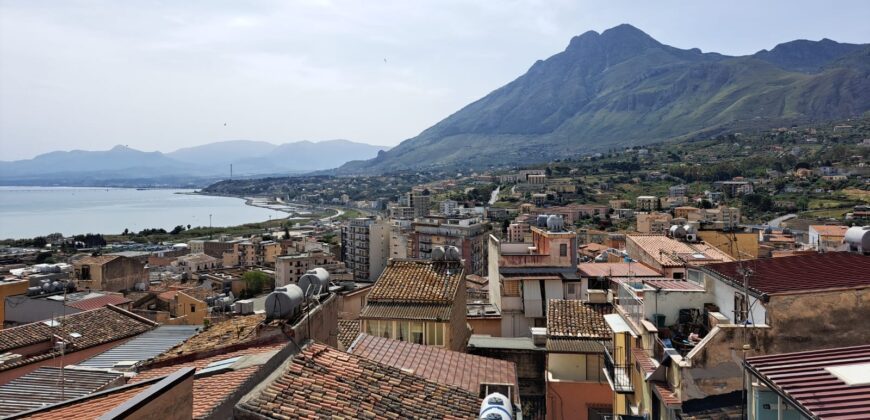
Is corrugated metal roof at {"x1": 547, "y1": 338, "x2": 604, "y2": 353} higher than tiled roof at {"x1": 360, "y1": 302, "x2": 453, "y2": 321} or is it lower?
lower

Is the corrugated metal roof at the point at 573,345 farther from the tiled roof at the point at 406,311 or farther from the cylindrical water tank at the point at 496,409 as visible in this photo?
the cylindrical water tank at the point at 496,409

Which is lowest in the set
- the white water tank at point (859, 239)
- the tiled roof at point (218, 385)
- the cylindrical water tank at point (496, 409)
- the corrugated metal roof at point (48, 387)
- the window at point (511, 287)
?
the window at point (511, 287)

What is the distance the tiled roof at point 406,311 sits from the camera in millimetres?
11414

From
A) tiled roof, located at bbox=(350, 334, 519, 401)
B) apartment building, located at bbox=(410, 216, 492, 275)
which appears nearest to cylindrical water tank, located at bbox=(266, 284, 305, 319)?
tiled roof, located at bbox=(350, 334, 519, 401)

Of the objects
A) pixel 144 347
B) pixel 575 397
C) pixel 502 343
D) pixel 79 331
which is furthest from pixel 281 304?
pixel 79 331

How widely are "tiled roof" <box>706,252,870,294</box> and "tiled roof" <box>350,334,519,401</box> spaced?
363 centimetres

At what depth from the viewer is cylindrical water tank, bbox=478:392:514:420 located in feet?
18.0

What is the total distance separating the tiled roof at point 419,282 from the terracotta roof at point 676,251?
7927mm

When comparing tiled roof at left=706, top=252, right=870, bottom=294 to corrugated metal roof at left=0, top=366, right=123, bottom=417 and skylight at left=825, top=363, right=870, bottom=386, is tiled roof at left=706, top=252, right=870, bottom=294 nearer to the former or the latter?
skylight at left=825, top=363, right=870, bottom=386

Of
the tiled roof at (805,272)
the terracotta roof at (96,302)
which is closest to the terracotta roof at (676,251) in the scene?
the tiled roof at (805,272)

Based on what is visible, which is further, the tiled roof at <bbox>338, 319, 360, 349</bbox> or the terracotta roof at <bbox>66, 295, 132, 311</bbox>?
the terracotta roof at <bbox>66, 295, 132, 311</bbox>

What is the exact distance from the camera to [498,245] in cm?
1975

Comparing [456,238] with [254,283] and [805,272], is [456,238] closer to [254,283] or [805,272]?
[254,283]

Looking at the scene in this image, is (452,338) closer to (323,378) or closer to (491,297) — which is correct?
(323,378)
